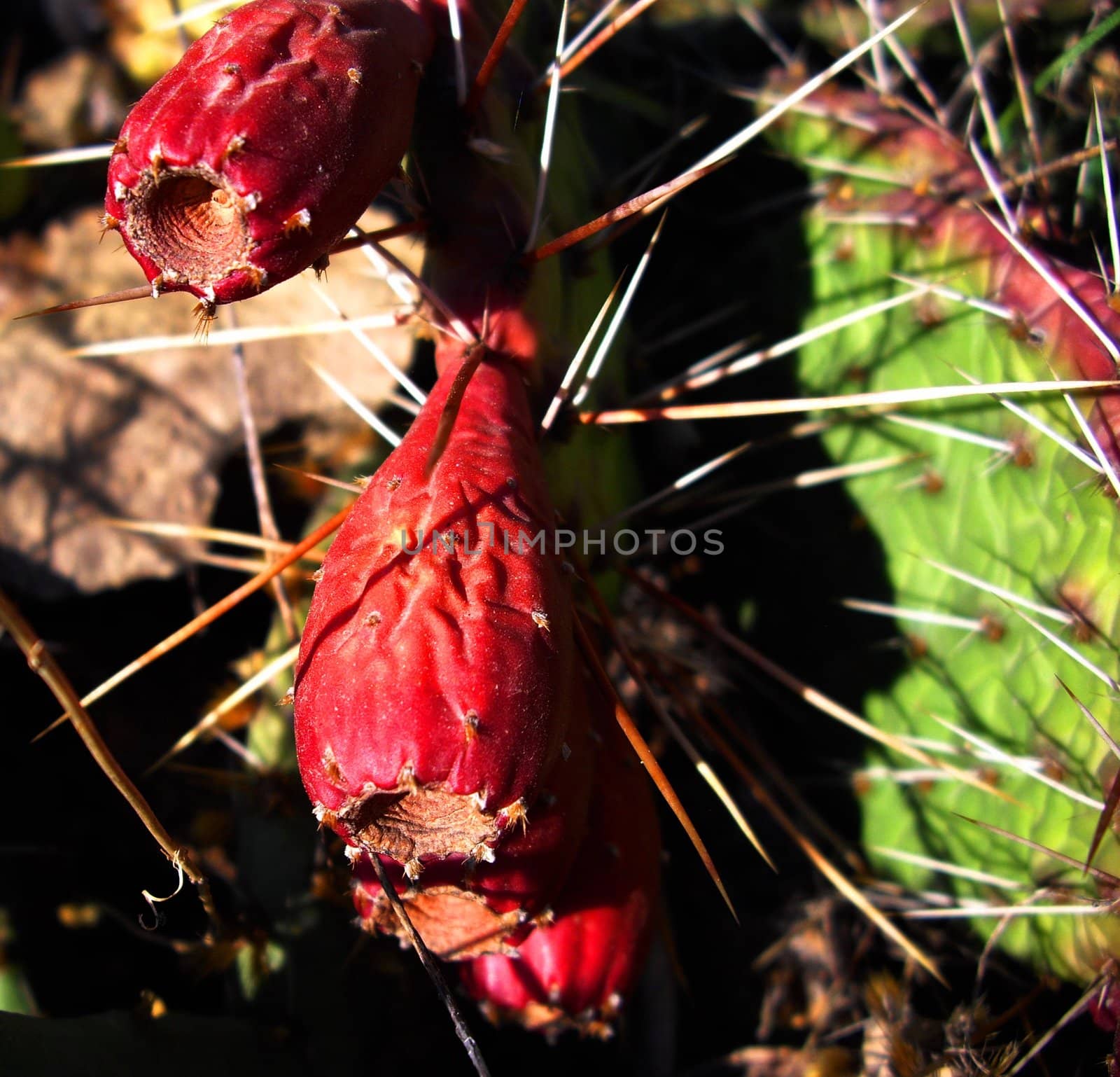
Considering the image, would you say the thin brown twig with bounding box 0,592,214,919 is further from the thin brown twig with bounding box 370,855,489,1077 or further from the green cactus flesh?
the green cactus flesh

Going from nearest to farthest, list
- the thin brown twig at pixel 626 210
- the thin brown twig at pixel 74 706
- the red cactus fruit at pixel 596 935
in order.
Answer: the thin brown twig at pixel 74 706 < the thin brown twig at pixel 626 210 < the red cactus fruit at pixel 596 935

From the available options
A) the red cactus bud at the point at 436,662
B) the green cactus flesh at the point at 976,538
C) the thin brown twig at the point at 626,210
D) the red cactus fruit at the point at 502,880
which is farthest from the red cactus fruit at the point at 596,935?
the thin brown twig at the point at 626,210

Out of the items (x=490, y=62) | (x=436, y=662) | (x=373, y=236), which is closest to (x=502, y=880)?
(x=436, y=662)

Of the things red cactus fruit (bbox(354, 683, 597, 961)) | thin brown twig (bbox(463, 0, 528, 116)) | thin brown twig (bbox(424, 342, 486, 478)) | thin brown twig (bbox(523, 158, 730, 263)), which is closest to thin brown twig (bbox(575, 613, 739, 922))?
red cactus fruit (bbox(354, 683, 597, 961))

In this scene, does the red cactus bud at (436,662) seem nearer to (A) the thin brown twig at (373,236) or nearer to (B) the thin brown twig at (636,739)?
(B) the thin brown twig at (636,739)

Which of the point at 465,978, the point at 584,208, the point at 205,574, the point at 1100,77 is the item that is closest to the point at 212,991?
the point at 465,978

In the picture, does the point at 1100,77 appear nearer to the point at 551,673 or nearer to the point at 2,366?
the point at 551,673
